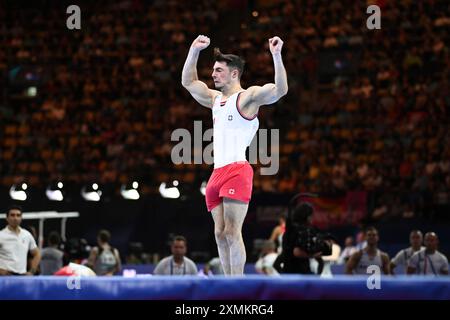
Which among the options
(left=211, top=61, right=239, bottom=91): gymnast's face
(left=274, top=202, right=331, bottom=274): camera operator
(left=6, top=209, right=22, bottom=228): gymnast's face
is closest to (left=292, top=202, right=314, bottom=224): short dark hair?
(left=274, top=202, right=331, bottom=274): camera operator

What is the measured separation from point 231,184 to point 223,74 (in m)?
0.96

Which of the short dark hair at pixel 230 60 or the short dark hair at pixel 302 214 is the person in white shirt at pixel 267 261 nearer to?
the short dark hair at pixel 302 214

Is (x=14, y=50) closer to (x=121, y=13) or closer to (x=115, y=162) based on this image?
(x=121, y=13)

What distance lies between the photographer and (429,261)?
12.9 m

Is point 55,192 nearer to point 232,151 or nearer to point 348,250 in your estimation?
point 348,250

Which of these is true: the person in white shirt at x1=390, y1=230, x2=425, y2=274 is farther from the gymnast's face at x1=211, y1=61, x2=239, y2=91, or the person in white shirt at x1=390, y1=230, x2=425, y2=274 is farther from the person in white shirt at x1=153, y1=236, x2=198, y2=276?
the gymnast's face at x1=211, y1=61, x2=239, y2=91

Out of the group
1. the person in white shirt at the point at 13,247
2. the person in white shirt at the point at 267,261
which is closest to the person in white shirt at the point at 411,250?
the person in white shirt at the point at 267,261

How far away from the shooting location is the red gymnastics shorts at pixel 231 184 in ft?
24.5

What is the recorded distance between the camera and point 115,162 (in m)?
22.1

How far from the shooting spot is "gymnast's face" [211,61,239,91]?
7.70 metres

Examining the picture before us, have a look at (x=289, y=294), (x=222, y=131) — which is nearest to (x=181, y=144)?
(x=222, y=131)

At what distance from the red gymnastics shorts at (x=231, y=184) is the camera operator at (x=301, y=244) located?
261cm

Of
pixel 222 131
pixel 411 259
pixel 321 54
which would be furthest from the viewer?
pixel 321 54

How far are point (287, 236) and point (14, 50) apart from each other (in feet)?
57.7
